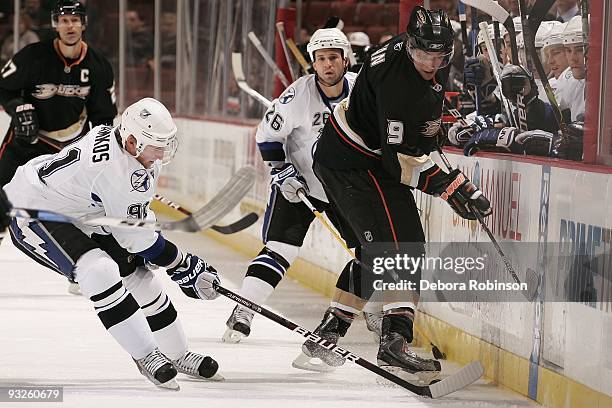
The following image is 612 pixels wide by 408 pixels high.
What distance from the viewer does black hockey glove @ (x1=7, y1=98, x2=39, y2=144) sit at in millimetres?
5609

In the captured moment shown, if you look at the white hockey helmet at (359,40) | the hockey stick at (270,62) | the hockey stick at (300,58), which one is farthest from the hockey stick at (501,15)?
the hockey stick at (270,62)

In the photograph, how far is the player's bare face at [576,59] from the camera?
12.7 feet

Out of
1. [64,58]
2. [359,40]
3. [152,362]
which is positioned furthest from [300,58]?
[152,362]

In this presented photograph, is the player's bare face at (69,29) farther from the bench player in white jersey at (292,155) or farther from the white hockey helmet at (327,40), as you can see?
the white hockey helmet at (327,40)

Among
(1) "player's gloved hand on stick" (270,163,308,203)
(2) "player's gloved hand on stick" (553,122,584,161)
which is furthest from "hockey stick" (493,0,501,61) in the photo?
Result: (1) "player's gloved hand on stick" (270,163,308,203)

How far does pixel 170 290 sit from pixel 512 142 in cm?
228

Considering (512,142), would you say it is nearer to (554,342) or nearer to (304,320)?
(554,342)

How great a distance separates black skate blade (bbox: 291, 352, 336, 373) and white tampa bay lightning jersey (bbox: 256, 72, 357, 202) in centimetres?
72

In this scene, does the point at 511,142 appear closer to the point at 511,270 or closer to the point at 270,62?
the point at 511,270

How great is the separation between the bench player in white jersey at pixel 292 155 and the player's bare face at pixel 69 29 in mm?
1271

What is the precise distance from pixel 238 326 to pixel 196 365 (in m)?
0.74

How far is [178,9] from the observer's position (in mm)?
10164

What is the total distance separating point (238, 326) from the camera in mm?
4723

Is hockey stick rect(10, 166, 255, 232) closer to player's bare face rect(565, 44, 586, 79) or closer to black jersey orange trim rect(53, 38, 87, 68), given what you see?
player's bare face rect(565, 44, 586, 79)
